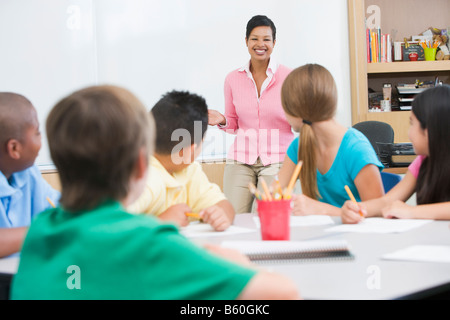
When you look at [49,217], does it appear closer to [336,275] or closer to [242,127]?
[336,275]

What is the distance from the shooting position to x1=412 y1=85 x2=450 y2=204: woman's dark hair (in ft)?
5.85

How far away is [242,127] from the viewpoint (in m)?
3.03

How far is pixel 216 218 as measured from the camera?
1569 millimetres

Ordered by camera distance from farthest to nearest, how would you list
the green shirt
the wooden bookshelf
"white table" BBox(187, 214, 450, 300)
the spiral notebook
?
the wooden bookshelf → the spiral notebook → "white table" BBox(187, 214, 450, 300) → the green shirt

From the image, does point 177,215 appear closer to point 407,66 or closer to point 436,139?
point 436,139

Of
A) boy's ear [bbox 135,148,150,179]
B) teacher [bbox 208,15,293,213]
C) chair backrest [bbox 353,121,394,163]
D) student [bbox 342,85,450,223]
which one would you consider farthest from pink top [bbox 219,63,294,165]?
boy's ear [bbox 135,148,150,179]

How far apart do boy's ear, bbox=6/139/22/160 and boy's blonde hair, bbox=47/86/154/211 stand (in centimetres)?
78

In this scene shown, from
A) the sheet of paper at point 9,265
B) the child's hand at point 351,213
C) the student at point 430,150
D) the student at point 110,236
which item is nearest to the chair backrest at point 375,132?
the student at point 430,150

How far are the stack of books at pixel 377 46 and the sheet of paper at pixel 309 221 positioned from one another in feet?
7.89

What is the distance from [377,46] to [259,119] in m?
1.45

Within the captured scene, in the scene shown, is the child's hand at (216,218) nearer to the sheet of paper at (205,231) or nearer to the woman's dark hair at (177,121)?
the sheet of paper at (205,231)

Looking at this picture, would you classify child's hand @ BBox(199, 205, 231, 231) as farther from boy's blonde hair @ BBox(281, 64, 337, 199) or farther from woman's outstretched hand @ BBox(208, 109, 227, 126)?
woman's outstretched hand @ BBox(208, 109, 227, 126)

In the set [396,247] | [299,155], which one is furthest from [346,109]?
[396,247]

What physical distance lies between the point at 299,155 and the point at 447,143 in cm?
58
